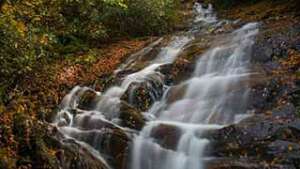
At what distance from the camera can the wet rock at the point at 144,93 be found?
10.5m

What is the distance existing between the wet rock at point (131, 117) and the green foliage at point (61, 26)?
2186mm

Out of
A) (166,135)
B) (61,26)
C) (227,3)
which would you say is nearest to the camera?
(166,135)

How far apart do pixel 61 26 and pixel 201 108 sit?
5691 mm

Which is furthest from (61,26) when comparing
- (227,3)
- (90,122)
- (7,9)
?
(227,3)

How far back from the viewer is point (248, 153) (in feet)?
26.3

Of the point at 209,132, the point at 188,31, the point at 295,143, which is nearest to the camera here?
the point at 295,143

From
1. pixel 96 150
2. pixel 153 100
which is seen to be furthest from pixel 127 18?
pixel 96 150

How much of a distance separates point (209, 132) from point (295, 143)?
1532mm

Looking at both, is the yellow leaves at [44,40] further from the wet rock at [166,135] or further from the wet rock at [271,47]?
the wet rock at [271,47]

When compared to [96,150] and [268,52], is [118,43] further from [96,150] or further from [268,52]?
[96,150]

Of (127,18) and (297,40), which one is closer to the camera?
(297,40)

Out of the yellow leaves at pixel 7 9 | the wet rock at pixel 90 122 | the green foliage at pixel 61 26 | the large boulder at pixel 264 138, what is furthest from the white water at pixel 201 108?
the yellow leaves at pixel 7 9

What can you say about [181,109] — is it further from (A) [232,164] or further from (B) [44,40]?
(B) [44,40]

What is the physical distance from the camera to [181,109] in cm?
1006
